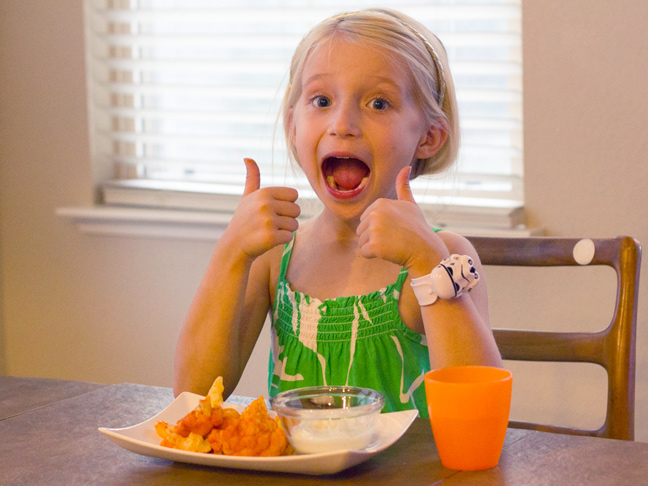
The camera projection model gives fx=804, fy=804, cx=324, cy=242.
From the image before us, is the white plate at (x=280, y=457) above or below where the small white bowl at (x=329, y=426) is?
below

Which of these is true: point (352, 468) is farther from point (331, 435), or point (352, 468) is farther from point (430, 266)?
point (430, 266)

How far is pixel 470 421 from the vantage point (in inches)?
27.7

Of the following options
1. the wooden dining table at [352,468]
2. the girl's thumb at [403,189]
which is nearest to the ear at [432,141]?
the girl's thumb at [403,189]

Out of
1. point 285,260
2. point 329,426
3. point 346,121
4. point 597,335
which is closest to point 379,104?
point 346,121

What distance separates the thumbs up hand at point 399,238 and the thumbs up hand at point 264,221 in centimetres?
12

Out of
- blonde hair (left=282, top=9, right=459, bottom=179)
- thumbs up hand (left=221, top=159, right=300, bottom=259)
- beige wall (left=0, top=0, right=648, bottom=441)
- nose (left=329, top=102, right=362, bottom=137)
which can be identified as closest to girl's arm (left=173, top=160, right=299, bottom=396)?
thumbs up hand (left=221, top=159, right=300, bottom=259)

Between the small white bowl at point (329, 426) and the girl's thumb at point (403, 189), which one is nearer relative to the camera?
the small white bowl at point (329, 426)

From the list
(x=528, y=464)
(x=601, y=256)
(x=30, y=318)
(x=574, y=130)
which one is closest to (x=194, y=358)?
(x=528, y=464)

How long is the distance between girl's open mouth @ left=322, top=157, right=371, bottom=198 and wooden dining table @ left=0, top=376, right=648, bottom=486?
405 millimetres

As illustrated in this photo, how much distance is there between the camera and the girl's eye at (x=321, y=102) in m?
1.14

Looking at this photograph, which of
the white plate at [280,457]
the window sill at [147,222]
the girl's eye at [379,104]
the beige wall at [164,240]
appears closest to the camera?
the white plate at [280,457]

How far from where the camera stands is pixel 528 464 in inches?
28.1

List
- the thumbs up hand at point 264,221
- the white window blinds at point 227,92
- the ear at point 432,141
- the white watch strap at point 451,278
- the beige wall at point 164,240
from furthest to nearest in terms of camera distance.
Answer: the white window blinds at point 227,92, the beige wall at point 164,240, the ear at point 432,141, the thumbs up hand at point 264,221, the white watch strap at point 451,278

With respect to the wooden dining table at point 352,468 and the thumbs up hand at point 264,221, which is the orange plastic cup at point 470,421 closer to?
the wooden dining table at point 352,468
